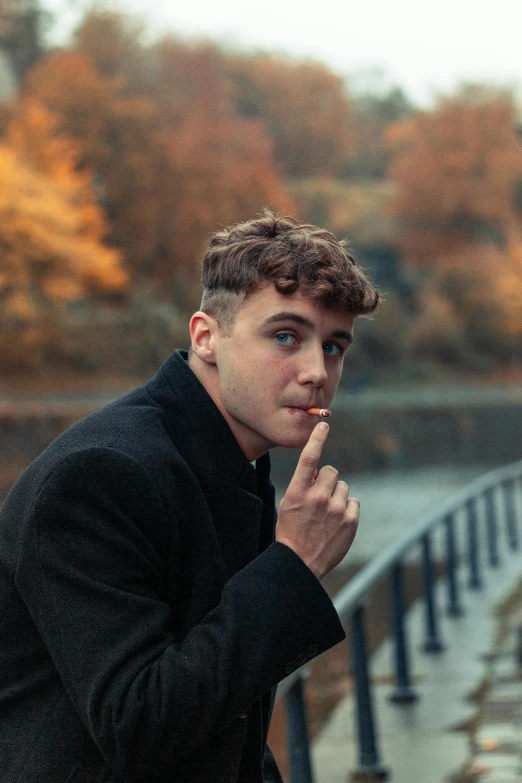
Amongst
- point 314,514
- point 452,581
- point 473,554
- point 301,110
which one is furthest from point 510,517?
point 301,110

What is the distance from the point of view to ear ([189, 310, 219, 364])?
183 cm

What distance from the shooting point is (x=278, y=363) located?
1.76 meters

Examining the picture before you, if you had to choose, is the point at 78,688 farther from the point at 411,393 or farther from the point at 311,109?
the point at 311,109

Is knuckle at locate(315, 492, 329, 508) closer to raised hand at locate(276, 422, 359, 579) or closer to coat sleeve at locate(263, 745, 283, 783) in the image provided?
raised hand at locate(276, 422, 359, 579)

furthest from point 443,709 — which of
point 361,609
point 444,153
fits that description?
point 444,153

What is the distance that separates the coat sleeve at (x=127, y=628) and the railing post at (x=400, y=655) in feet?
15.1

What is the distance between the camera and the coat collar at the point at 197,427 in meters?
1.78

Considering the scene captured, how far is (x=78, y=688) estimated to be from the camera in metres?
1.54

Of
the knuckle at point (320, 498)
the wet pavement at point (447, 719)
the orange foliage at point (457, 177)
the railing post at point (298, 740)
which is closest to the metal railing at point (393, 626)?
the railing post at point (298, 740)

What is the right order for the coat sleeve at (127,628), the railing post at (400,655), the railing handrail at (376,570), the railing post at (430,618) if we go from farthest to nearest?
the railing post at (430,618) → the railing post at (400,655) → the railing handrail at (376,570) → the coat sleeve at (127,628)

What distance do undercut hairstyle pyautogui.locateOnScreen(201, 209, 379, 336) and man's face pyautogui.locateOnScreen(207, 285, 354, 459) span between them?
2cm

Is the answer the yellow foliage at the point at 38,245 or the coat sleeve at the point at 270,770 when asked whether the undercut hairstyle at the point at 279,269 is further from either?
the yellow foliage at the point at 38,245

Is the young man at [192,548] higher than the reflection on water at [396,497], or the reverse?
the reflection on water at [396,497]

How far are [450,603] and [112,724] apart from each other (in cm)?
710
